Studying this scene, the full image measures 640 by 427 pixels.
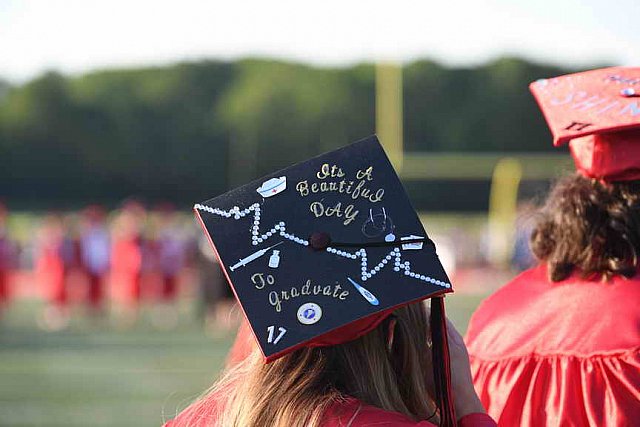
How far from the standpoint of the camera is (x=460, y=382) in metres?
1.67

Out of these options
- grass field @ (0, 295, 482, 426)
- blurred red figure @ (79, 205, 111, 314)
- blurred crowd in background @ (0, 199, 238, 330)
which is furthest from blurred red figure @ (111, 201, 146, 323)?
grass field @ (0, 295, 482, 426)

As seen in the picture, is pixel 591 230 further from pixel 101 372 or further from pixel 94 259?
pixel 94 259

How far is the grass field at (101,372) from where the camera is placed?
721 centimetres

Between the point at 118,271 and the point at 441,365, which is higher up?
the point at 441,365

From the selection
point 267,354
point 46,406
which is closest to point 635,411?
point 267,354

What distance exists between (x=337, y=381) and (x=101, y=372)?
8.07 meters

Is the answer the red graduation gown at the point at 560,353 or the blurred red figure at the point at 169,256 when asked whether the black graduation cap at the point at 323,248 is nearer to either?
the red graduation gown at the point at 560,353

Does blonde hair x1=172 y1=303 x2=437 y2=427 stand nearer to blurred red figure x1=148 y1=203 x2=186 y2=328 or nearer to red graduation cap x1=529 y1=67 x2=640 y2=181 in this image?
red graduation cap x1=529 y1=67 x2=640 y2=181

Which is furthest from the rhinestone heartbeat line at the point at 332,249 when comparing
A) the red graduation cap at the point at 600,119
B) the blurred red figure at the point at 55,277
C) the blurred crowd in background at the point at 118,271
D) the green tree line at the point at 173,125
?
the green tree line at the point at 173,125

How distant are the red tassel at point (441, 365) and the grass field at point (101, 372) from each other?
3500 mm

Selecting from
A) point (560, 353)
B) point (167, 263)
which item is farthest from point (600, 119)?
point (167, 263)

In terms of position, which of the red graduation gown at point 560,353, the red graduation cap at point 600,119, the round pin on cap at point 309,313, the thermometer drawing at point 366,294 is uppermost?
the red graduation cap at point 600,119

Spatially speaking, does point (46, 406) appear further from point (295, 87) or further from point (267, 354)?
point (295, 87)

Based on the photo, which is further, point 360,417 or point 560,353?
point 560,353
